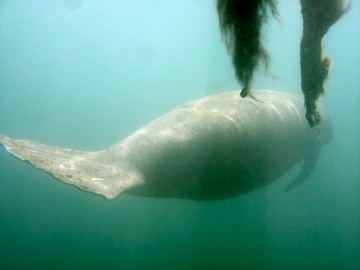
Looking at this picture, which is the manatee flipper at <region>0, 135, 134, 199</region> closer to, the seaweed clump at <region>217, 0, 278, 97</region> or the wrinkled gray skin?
the wrinkled gray skin

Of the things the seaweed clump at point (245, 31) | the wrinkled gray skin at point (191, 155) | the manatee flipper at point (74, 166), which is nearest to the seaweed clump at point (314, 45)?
the seaweed clump at point (245, 31)

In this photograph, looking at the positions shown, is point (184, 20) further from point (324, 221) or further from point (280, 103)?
point (280, 103)

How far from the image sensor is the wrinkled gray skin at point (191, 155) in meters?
4.73

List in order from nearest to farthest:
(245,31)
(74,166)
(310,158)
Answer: (245,31) < (74,166) < (310,158)

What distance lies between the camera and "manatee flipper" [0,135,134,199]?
13.7 ft

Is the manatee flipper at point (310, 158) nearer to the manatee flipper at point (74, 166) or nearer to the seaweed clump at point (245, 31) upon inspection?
the seaweed clump at point (245, 31)

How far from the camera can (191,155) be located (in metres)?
5.59

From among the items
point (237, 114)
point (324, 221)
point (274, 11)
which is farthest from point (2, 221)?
point (274, 11)

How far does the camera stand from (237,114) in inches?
251

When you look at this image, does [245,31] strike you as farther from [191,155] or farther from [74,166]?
[74,166]

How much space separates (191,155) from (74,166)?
6.05 feet

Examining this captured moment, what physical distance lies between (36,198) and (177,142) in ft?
102

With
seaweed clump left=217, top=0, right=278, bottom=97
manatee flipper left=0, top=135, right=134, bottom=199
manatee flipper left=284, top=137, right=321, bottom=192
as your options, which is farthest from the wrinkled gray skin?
manatee flipper left=284, top=137, right=321, bottom=192

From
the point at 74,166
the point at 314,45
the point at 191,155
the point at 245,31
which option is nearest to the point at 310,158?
the point at 191,155
